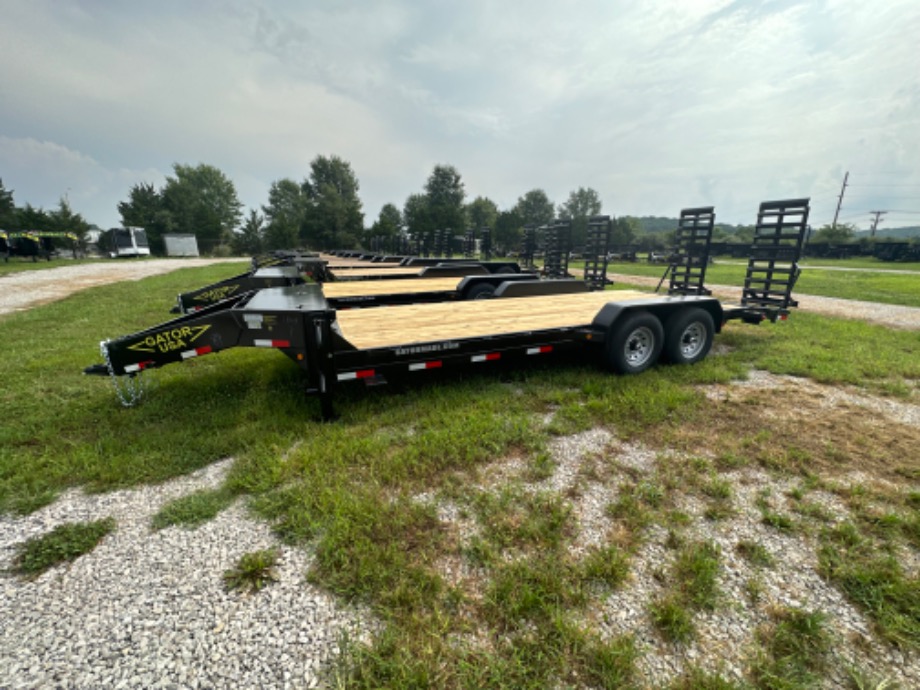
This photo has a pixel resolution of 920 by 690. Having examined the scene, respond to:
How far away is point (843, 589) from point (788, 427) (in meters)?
2.06

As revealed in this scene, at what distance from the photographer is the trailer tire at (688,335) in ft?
16.9

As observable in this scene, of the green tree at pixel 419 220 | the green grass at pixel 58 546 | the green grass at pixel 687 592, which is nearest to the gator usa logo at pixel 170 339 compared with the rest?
the green grass at pixel 58 546

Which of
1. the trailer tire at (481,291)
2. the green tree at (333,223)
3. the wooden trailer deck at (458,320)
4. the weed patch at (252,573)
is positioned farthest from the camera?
the green tree at (333,223)

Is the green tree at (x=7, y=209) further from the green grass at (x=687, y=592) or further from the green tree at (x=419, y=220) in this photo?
the green grass at (x=687, y=592)

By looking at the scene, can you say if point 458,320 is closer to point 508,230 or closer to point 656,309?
point 656,309

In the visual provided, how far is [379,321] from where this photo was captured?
4590 millimetres

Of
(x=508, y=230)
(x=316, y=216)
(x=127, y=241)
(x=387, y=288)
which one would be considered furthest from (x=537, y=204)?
(x=387, y=288)

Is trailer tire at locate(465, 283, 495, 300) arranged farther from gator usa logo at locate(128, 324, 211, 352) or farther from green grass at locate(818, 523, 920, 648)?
green grass at locate(818, 523, 920, 648)

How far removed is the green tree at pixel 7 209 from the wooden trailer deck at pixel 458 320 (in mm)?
58970

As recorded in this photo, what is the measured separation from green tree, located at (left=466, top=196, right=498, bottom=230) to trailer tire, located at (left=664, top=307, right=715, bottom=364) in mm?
54786

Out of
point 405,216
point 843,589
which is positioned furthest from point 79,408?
point 405,216

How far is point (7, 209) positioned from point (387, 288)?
6017cm

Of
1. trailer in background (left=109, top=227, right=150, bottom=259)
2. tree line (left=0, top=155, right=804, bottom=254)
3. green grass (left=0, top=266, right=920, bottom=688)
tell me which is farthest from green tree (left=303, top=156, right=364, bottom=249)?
green grass (left=0, top=266, right=920, bottom=688)

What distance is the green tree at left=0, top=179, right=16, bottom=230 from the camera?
4112cm
